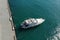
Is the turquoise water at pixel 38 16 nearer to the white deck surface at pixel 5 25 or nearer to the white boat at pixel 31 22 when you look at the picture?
the white boat at pixel 31 22

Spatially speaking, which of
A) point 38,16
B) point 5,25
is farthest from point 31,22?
point 5,25

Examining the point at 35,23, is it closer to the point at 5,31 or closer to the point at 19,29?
the point at 19,29

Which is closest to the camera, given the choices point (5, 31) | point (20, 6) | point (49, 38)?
point (5, 31)

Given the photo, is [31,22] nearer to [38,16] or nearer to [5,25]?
[38,16]

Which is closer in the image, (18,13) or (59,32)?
(59,32)

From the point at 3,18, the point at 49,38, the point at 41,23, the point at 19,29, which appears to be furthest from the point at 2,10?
the point at 49,38
